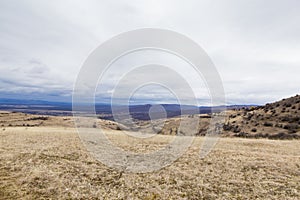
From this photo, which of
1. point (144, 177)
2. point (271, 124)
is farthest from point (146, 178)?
point (271, 124)

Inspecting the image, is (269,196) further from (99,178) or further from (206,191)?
(99,178)

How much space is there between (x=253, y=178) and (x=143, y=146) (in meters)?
10.3

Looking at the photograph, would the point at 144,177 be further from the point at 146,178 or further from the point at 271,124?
the point at 271,124

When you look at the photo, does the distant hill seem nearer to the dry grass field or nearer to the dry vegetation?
the dry vegetation

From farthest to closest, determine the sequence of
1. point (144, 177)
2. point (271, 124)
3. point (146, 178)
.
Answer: point (271, 124) → point (144, 177) → point (146, 178)

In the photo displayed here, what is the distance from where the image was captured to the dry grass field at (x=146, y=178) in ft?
38.8

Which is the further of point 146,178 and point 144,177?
point 144,177

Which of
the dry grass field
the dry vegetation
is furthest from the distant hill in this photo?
the dry grass field

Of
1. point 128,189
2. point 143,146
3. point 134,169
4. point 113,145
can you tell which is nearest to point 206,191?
point 128,189

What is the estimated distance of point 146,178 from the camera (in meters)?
14.0

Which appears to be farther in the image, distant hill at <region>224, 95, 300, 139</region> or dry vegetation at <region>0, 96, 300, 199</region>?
distant hill at <region>224, 95, 300, 139</region>

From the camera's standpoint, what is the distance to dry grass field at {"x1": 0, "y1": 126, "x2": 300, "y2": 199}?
11.8m

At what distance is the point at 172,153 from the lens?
19.9 m

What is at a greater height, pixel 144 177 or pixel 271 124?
pixel 271 124
